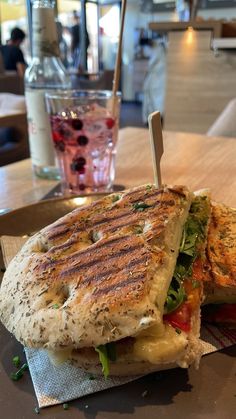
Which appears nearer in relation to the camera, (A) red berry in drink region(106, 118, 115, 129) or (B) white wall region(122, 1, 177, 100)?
(A) red berry in drink region(106, 118, 115, 129)

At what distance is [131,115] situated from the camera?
9438mm

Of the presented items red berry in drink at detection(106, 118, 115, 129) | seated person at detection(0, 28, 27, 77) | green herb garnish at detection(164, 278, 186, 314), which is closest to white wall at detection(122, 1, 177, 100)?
seated person at detection(0, 28, 27, 77)

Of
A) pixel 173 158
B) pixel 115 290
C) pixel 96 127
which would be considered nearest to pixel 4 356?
pixel 115 290

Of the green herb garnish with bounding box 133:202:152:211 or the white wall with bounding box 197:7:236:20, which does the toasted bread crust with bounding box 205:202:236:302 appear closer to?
the green herb garnish with bounding box 133:202:152:211

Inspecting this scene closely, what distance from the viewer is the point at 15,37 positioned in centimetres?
792

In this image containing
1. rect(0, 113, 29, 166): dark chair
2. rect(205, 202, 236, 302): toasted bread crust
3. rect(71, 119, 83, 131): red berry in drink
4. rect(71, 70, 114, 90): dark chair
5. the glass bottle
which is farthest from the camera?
rect(71, 70, 114, 90): dark chair

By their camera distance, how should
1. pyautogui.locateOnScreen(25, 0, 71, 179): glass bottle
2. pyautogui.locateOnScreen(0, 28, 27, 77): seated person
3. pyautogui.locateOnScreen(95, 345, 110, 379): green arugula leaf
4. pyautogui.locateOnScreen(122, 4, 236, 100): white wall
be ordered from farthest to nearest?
1. pyautogui.locateOnScreen(122, 4, 236, 100): white wall
2. pyautogui.locateOnScreen(0, 28, 27, 77): seated person
3. pyautogui.locateOnScreen(25, 0, 71, 179): glass bottle
4. pyautogui.locateOnScreen(95, 345, 110, 379): green arugula leaf

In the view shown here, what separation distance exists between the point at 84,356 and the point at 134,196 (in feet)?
1.17

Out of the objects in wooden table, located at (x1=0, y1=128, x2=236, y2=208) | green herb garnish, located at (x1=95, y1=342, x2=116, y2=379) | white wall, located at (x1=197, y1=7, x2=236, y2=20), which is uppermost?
white wall, located at (x1=197, y1=7, x2=236, y2=20)

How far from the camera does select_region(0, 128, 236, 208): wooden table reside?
1310 millimetres

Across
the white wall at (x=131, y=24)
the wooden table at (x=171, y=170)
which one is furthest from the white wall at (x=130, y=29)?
the wooden table at (x=171, y=170)

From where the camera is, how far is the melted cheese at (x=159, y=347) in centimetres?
56

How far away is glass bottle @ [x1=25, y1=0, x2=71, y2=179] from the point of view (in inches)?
52.6

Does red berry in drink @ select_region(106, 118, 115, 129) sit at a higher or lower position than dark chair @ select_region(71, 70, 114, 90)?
higher
